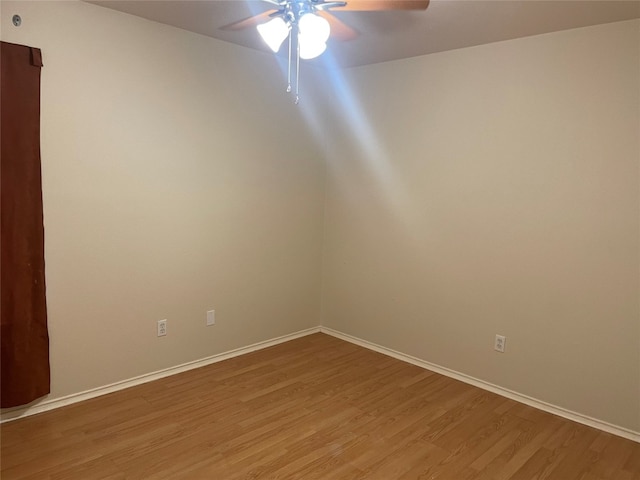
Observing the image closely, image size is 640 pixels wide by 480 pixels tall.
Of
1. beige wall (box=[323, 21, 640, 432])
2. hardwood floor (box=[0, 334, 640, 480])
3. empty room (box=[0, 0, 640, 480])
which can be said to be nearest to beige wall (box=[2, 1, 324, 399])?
empty room (box=[0, 0, 640, 480])

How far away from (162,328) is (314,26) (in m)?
2.33

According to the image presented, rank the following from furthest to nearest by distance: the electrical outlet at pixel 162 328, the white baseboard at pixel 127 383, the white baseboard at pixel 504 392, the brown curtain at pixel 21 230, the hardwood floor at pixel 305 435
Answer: the electrical outlet at pixel 162 328 → the white baseboard at pixel 504 392 → the white baseboard at pixel 127 383 → the brown curtain at pixel 21 230 → the hardwood floor at pixel 305 435

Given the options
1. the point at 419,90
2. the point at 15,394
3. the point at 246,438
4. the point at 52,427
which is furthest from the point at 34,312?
the point at 419,90

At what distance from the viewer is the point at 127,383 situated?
10.3ft

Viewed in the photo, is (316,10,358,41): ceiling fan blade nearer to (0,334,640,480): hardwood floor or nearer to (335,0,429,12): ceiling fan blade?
(335,0,429,12): ceiling fan blade

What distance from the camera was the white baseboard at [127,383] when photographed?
268 centimetres

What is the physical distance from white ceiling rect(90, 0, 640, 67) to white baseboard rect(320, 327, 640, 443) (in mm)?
2386

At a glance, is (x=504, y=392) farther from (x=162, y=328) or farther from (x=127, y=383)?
(x=127, y=383)

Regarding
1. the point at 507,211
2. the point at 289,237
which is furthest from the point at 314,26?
the point at 289,237

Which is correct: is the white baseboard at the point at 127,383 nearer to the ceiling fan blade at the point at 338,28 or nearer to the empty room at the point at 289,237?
the empty room at the point at 289,237

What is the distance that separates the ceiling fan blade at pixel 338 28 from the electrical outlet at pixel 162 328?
223 centimetres

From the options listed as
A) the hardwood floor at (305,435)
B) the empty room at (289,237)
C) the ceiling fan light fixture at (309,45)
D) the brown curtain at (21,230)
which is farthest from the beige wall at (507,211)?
→ the brown curtain at (21,230)

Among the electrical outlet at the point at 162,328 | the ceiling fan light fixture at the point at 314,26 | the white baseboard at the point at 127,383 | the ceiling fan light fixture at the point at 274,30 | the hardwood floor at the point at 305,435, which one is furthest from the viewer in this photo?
the electrical outlet at the point at 162,328

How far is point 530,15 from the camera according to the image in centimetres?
257
